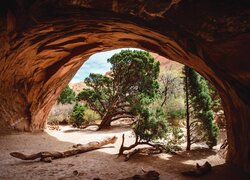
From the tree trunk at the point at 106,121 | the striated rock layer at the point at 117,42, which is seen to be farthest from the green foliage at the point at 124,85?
the striated rock layer at the point at 117,42

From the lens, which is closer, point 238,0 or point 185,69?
point 238,0

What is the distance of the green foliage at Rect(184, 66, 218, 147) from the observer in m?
9.70

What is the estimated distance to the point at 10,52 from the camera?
8.41 metres

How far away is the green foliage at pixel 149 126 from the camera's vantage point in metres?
8.89

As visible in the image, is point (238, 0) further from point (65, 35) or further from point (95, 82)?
point (95, 82)

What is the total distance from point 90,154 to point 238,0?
7067 mm

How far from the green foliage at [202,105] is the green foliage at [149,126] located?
77.9 inches

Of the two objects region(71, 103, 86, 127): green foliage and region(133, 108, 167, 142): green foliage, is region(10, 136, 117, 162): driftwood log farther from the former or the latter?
region(71, 103, 86, 127): green foliage

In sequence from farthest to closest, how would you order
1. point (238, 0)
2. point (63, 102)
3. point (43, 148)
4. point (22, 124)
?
point (63, 102) < point (22, 124) < point (43, 148) < point (238, 0)

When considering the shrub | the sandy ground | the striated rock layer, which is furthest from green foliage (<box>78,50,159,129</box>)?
the sandy ground

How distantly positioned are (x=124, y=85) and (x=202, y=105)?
9.25 m

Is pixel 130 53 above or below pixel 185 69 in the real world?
above

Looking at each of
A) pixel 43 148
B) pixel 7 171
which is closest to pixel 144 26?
pixel 7 171

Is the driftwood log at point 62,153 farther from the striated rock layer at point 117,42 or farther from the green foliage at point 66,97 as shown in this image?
the green foliage at point 66,97
